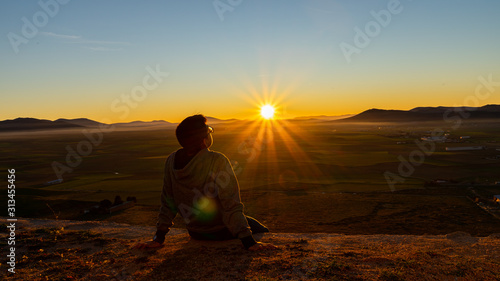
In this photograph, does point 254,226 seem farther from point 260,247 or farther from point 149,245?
point 149,245

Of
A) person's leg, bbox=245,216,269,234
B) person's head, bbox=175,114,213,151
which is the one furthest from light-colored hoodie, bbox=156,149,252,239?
person's leg, bbox=245,216,269,234

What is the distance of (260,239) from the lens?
241 inches

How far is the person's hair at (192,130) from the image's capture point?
14.4 feet

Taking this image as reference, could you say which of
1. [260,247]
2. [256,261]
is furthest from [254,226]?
[256,261]

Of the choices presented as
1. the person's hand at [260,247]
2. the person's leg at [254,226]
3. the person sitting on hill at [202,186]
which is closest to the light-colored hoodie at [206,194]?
the person sitting on hill at [202,186]

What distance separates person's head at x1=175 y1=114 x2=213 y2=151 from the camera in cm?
440

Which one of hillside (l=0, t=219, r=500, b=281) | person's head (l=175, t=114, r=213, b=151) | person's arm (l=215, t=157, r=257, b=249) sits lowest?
hillside (l=0, t=219, r=500, b=281)

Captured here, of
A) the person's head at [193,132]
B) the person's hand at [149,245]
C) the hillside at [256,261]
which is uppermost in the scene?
the person's head at [193,132]

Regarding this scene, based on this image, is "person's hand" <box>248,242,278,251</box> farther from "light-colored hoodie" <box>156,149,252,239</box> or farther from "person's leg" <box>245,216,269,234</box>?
"person's leg" <box>245,216,269,234</box>

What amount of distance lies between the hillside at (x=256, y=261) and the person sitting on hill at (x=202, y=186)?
0.45 m

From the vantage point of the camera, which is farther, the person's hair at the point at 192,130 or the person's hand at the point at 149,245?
the person's hand at the point at 149,245

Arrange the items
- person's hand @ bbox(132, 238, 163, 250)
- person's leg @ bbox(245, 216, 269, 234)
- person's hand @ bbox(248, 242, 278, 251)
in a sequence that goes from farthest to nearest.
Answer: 1. person's leg @ bbox(245, 216, 269, 234)
2. person's hand @ bbox(132, 238, 163, 250)
3. person's hand @ bbox(248, 242, 278, 251)

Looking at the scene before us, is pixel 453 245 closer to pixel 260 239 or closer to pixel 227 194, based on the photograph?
pixel 260 239

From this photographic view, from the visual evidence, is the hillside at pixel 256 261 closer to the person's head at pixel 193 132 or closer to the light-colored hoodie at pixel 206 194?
the light-colored hoodie at pixel 206 194
